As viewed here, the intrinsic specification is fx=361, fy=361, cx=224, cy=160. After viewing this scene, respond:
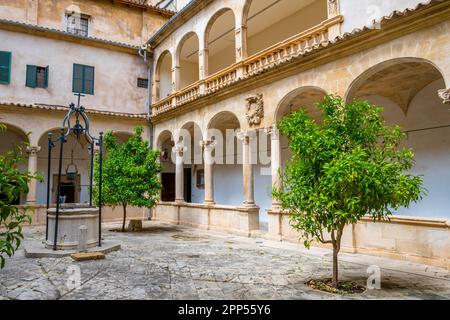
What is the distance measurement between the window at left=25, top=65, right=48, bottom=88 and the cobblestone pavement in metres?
10.1

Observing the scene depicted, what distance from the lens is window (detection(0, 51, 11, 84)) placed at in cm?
1625

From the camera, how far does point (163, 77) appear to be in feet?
66.0

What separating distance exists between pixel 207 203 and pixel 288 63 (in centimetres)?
678

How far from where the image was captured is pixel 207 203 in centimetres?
1495

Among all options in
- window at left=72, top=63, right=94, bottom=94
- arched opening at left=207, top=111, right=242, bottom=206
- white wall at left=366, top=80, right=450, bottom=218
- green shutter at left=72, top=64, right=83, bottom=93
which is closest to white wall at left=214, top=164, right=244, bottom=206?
→ arched opening at left=207, top=111, right=242, bottom=206

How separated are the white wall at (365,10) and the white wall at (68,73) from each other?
41.6 ft

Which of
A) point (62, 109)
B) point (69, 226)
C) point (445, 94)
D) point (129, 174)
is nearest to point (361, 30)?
point (445, 94)

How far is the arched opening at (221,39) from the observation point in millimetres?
15488

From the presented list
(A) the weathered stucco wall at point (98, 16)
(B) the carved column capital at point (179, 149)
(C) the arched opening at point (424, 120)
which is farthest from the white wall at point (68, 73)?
(C) the arched opening at point (424, 120)

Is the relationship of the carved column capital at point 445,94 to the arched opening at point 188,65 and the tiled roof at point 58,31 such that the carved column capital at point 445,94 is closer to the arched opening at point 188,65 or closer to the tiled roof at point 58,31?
the arched opening at point 188,65

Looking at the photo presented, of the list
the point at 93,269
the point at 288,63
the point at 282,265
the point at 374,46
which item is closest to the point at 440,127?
the point at 374,46

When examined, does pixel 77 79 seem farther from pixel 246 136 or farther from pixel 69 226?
pixel 69 226

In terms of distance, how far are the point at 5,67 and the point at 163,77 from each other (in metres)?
7.53
